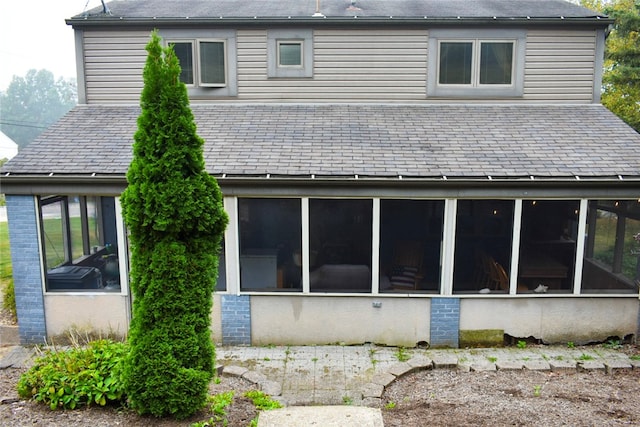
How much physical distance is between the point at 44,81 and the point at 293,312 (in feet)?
223

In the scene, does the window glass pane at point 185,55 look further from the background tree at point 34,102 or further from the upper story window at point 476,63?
the background tree at point 34,102

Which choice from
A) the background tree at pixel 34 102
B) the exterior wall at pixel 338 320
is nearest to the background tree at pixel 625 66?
the exterior wall at pixel 338 320

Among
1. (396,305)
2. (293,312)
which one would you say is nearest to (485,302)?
(396,305)

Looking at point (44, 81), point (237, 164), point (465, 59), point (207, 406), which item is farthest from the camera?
point (44, 81)

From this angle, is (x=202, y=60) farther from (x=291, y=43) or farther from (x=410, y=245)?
(x=410, y=245)

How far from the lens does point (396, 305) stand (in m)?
6.89

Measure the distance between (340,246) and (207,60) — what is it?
14.6 ft

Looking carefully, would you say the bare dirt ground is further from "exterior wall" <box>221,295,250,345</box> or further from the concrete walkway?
→ "exterior wall" <box>221,295,250,345</box>

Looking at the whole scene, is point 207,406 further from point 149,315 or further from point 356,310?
point 356,310

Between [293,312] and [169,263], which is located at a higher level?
[169,263]

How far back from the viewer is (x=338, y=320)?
6945 millimetres

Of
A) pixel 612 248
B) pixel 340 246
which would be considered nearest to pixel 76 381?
pixel 340 246

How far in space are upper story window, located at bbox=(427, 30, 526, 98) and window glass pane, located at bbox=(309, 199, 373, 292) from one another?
334 cm

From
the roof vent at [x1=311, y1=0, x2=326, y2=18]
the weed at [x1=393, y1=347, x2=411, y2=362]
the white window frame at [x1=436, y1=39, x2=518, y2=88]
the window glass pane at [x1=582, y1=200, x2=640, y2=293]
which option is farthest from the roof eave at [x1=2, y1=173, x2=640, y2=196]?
the roof vent at [x1=311, y1=0, x2=326, y2=18]
